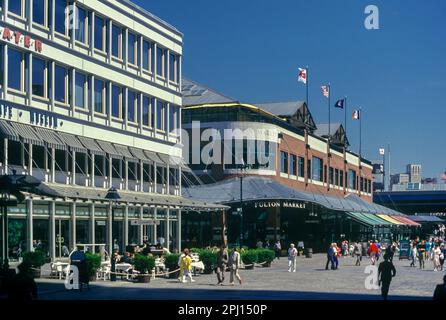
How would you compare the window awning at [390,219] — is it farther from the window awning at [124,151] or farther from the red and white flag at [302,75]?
the window awning at [124,151]

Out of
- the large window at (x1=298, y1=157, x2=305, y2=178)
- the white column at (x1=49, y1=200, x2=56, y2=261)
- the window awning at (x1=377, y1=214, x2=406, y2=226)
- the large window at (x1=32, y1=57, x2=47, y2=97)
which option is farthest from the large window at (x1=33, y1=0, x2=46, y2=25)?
the window awning at (x1=377, y1=214, x2=406, y2=226)

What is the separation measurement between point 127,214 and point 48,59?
13.6 m

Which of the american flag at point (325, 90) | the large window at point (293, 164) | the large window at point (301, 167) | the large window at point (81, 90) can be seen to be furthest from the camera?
the american flag at point (325, 90)

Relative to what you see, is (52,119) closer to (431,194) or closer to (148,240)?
(148,240)

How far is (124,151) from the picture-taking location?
54.6 meters

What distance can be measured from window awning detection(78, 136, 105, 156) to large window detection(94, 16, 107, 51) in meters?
6.05

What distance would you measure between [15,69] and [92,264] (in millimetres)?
12538

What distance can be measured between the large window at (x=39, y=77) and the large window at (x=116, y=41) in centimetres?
890

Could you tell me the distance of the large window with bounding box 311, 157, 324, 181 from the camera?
97688 mm

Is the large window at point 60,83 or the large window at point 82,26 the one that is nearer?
the large window at point 60,83

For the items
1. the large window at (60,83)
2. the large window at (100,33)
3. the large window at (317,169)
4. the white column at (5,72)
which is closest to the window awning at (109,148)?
the large window at (60,83)

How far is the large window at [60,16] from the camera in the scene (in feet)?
153

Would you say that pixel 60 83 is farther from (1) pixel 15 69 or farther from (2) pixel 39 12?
(1) pixel 15 69
